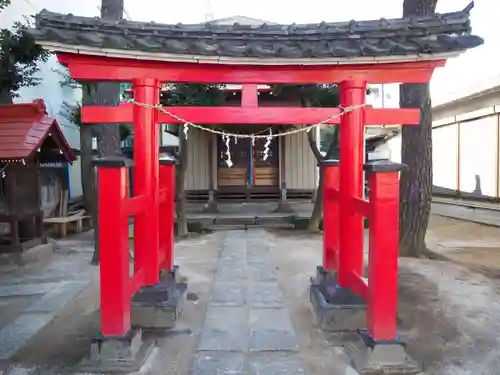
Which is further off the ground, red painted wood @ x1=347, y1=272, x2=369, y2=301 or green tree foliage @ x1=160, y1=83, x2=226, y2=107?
green tree foliage @ x1=160, y1=83, x2=226, y2=107

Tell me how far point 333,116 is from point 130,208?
2.34m

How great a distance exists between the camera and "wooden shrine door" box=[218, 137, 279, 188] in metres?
14.4

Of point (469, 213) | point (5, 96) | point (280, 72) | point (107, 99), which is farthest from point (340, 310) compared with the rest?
point (469, 213)

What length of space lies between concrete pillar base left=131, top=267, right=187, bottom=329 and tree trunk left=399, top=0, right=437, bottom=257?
16.7ft

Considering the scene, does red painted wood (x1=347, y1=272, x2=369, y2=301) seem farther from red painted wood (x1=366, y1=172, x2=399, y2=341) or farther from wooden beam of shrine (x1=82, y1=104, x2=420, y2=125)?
wooden beam of shrine (x1=82, y1=104, x2=420, y2=125)

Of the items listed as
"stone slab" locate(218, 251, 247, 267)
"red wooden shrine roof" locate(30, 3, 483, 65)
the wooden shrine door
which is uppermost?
"red wooden shrine roof" locate(30, 3, 483, 65)

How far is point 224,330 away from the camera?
4676 millimetres

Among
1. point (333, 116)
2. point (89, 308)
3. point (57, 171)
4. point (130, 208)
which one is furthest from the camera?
point (57, 171)

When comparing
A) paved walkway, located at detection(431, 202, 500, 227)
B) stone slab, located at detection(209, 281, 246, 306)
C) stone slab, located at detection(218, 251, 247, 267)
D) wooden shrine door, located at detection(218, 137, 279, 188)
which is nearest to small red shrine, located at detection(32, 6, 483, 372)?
stone slab, located at detection(209, 281, 246, 306)

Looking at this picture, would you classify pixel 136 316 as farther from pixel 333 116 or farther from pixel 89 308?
pixel 333 116

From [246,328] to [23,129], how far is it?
6236 mm

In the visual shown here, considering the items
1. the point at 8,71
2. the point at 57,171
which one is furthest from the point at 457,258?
the point at 57,171

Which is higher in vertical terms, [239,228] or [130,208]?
[130,208]

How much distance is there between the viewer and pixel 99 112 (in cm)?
439
